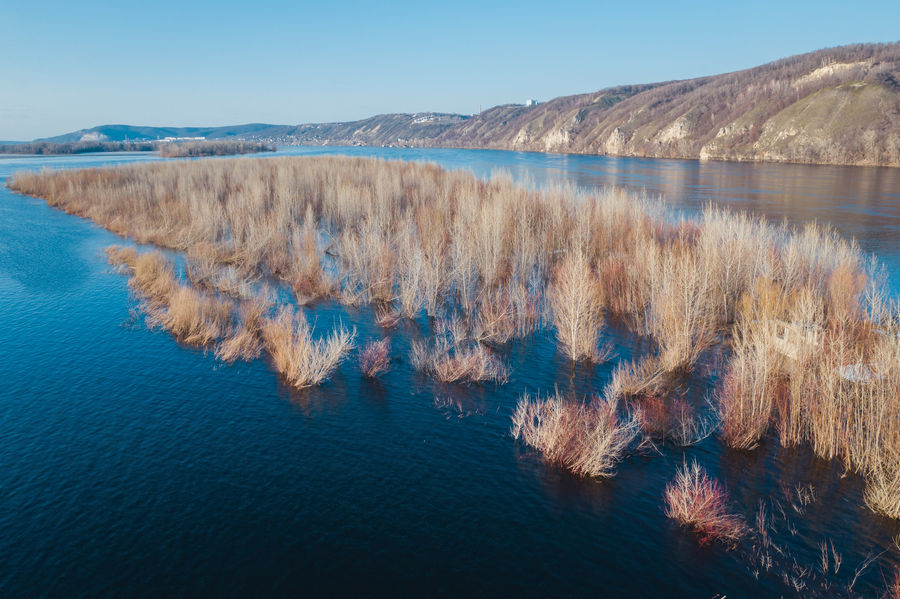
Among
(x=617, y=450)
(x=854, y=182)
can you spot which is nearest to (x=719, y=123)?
(x=854, y=182)

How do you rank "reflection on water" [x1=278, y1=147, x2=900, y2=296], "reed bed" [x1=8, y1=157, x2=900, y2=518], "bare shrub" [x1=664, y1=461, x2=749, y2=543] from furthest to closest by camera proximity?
1. "reflection on water" [x1=278, y1=147, x2=900, y2=296]
2. "reed bed" [x1=8, y1=157, x2=900, y2=518]
3. "bare shrub" [x1=664, y1=461, x2=749, y2=543]

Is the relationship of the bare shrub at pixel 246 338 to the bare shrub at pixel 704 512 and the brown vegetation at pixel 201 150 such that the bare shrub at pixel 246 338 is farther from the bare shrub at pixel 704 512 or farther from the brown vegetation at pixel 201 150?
the brown vegetation at pixel 201 150

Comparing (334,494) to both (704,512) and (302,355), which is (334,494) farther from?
(704,512)

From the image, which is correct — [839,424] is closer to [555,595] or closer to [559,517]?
[559,517]

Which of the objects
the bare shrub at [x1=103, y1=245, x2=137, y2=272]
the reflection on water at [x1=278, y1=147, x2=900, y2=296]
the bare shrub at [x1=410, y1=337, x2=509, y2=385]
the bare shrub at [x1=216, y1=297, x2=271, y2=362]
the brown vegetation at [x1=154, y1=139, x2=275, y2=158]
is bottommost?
the bare shrub at [x1=410, y1=337, x2=509, y2=385]

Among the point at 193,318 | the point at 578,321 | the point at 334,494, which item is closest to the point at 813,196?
the point at 578,321

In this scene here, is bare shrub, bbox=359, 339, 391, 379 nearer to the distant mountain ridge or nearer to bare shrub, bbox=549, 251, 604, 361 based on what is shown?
bare shrub, bbox=549, 251, 604, 361

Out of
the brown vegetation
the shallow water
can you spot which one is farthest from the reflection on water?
the brown vegetation

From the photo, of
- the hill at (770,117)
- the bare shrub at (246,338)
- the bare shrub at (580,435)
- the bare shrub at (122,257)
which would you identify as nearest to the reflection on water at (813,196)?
the hill at (770,117)
